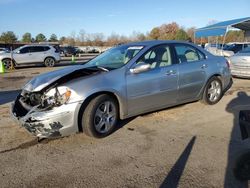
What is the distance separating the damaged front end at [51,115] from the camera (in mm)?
4223

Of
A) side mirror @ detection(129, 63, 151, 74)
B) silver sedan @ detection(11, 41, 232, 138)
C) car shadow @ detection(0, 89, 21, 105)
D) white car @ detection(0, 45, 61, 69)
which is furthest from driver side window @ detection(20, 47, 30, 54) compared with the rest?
side mirror @ detection(129, 63, 151, 74)

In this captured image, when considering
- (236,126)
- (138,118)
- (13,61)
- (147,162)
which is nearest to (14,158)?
(147,162)

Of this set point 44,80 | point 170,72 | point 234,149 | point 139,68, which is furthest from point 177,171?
point 44,80

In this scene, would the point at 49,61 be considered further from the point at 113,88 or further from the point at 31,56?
the point at 113,88

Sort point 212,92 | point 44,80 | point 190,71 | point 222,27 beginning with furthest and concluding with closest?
point 222,27, point 212,92, point 190,71, point 44,80

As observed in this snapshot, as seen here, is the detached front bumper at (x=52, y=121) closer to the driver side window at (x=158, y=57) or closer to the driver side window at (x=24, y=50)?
the driver side window at (x=158, y=57)

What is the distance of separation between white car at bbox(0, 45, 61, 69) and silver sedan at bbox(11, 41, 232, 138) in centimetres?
1460

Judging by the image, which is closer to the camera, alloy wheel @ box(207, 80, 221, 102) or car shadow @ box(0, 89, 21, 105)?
alloy wheel @ box(207, 80, 221, 102)

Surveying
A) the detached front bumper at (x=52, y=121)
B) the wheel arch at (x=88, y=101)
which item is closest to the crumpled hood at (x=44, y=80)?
the detached front bumper at (x=52, y=121)

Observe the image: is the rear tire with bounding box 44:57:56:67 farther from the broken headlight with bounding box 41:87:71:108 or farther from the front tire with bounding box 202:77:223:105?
the broken headlight with bounding box 41:87:71:108

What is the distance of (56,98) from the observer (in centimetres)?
437

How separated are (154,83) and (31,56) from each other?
1602cm

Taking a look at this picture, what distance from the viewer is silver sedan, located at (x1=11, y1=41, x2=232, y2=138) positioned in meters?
4.33

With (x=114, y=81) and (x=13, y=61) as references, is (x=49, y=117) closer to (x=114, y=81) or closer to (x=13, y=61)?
(x=114, y=81)
